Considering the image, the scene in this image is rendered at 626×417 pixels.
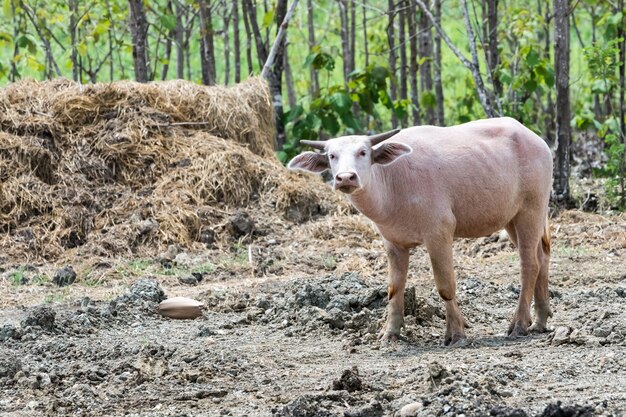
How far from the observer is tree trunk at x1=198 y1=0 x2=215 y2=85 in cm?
1553

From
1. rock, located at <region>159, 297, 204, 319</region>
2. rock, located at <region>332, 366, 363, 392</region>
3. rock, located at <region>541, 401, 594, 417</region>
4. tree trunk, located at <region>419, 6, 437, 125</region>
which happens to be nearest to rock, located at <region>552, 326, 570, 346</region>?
rock, located at <region>332, 366, 363, 392</region>

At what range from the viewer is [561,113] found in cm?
1241

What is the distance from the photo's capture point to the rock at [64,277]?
1002cm

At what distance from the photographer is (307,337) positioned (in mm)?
7621

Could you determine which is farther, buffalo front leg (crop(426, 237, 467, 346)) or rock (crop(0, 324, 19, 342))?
rock (crop(0, 324, 19, 342))

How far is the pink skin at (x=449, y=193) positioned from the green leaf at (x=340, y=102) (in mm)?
6051

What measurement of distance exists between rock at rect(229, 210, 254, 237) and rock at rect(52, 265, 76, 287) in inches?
83.3


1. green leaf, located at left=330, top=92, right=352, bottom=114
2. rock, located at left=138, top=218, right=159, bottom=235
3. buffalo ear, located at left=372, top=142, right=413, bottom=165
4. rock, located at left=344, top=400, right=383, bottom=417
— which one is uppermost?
green leaf, located at left=330, top=92, right=352, bottom=114

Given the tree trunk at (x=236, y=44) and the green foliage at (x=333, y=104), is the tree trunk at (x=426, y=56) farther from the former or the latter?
the tree trunk at (x=236, y=44)

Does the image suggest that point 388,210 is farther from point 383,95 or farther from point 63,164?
point 383,95

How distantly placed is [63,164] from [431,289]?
5.06 meters

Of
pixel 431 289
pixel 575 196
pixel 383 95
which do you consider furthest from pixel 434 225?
pixel 383 95

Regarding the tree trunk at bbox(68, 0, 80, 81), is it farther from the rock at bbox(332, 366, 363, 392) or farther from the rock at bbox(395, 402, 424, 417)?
the rock at bbox(395, 402, 424, 417)

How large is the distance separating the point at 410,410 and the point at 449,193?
2468 millimetres
